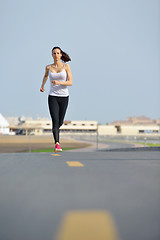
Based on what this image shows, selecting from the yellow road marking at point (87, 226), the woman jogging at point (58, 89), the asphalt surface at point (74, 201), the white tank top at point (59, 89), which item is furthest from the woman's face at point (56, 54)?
the yellow road marking at point (87, 226)

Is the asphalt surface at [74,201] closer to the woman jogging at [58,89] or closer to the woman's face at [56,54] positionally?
the woman jogging at [58,89]

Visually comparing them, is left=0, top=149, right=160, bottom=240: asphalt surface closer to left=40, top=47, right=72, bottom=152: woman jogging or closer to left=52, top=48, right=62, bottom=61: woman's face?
left=40, top=47, right=72, bottom=152: woman jogging

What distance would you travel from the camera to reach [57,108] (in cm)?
586

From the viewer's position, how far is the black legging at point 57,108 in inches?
229

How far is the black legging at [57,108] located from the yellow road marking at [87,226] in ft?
12.8

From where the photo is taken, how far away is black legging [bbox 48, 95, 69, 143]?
19.1 feet

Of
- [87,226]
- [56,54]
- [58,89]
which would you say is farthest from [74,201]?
[56,54]

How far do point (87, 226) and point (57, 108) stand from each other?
421cm

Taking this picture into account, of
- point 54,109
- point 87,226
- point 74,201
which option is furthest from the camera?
point 54,109

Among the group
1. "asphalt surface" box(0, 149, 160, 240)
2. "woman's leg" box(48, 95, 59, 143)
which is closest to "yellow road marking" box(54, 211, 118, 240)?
"asphalt surface" box(0, 149, 160, 240)

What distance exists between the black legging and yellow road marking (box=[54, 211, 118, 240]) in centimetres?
390

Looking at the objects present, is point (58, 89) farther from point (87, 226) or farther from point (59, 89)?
point (87, 226)

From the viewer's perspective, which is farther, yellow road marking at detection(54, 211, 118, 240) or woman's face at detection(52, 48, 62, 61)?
woman's face at detection(52, 48, 62, 61)

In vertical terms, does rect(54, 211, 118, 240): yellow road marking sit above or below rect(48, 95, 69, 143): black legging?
below
